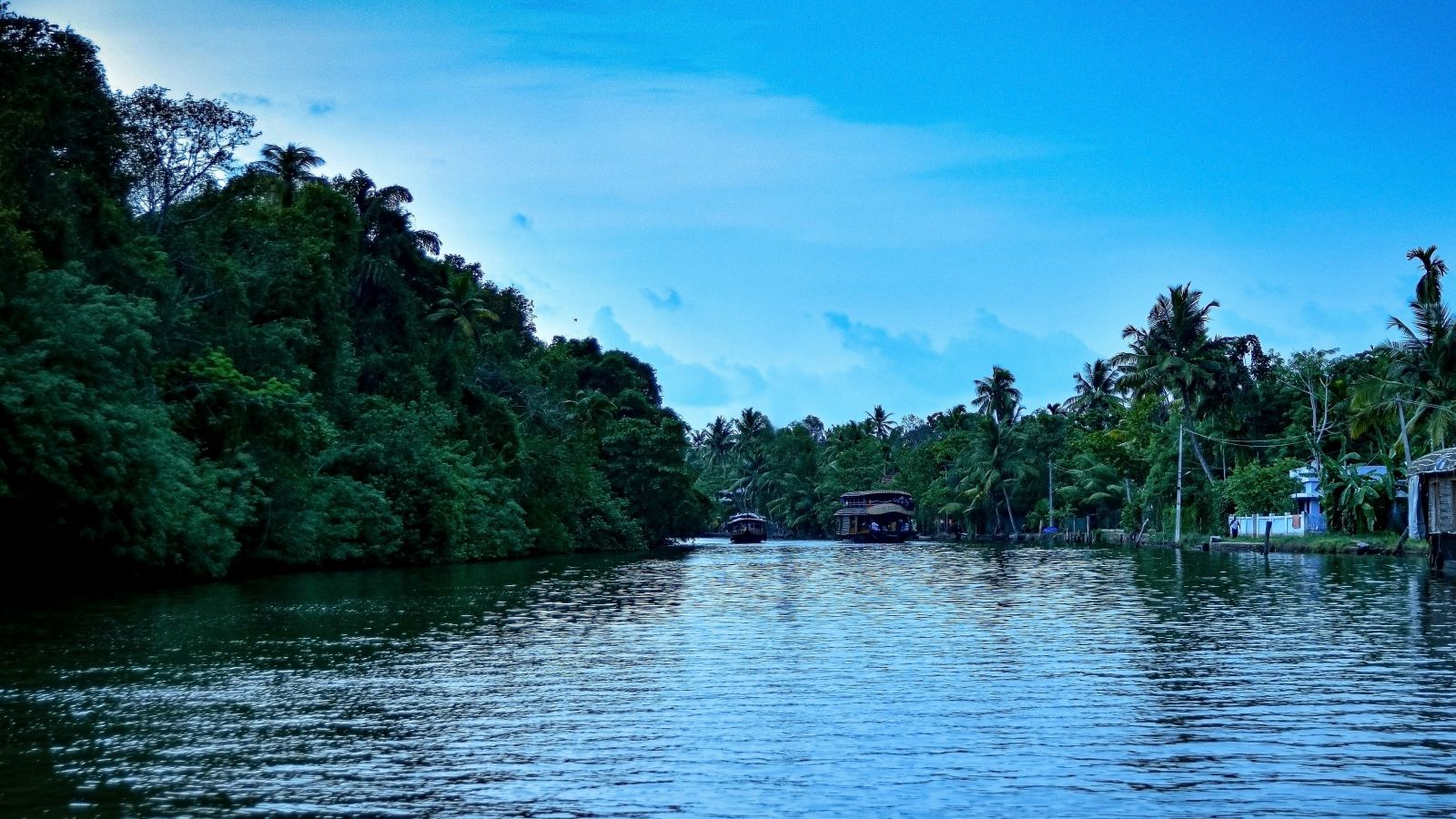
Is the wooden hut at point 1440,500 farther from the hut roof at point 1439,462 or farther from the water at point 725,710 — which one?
the water at point 725,710

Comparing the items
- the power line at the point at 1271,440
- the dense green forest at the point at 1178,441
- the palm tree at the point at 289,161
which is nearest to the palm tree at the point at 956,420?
the dense green forest at the point at 1178,441

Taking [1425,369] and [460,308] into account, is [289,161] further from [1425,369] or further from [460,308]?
[1425,369]

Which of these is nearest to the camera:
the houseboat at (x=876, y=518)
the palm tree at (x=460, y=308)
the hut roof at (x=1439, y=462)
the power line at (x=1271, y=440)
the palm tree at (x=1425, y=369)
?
the hut roof at (x=1439, y=462)

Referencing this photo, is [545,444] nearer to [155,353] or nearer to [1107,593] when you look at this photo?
[155,353]

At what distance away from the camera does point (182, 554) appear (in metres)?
35.1

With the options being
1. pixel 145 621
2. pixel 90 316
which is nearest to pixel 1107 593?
pixel 145 621

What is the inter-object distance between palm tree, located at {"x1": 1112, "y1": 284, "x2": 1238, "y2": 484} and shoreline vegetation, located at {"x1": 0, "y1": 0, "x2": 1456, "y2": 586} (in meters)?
0.20

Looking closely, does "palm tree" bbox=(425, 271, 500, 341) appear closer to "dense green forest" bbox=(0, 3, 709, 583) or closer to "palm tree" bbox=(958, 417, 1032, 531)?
"dense green forest" bbox=(0, 3, 709, 583)

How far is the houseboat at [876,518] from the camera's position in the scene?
115 m

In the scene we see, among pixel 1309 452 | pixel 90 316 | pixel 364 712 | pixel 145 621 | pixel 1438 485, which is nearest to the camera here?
pixel 364 712

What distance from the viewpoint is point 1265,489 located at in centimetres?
7150

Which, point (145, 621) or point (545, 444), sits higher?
point (545, 444)

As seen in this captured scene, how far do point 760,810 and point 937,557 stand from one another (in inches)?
2187

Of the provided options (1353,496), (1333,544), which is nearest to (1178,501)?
(1353,496)
